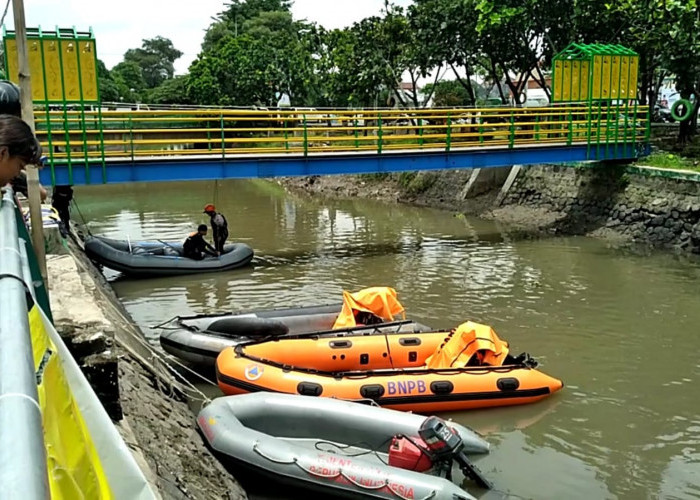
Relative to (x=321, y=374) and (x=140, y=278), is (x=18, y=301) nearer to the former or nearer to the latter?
(x=321, y=374)

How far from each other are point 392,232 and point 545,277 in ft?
20.4

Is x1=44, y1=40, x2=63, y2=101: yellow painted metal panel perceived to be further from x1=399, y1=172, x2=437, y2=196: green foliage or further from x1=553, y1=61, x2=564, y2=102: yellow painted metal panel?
x1=399, y1=172, x2=437, y2=196: green foliage

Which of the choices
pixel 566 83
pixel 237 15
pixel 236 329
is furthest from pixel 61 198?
pixel 237 15

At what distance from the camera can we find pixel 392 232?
1959 centimetres

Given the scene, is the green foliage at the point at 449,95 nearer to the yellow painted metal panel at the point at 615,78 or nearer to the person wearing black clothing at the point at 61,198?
the yellow painted metal panel at the point at 615,78

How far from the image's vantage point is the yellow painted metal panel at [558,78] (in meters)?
19.1

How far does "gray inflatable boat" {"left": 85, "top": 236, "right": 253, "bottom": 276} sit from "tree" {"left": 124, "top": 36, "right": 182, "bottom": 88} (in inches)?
3270

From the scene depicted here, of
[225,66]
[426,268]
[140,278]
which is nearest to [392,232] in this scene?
[426,268]

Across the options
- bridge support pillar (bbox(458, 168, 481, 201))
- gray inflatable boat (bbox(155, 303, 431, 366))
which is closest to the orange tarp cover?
gray inflatable boat (bbox(155, 303, 431, 366))

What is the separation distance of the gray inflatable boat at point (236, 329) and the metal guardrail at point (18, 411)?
293 inches

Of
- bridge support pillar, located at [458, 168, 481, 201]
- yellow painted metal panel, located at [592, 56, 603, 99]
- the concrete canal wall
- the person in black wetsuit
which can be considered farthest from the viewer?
bridge support pillar, located at [458, 168, 481, 201]

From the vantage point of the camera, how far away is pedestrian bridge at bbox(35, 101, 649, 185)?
13.3 meters

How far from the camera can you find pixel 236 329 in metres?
9.00

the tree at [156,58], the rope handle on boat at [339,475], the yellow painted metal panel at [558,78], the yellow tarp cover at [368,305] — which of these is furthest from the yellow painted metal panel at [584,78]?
the tree at [156,58]
